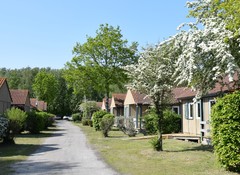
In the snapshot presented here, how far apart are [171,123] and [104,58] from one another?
20.9 m

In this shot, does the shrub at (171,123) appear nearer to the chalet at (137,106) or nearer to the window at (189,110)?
the window at (189,110)

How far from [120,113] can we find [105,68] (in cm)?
839

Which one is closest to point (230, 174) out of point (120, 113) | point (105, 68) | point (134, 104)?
point (134, 104)

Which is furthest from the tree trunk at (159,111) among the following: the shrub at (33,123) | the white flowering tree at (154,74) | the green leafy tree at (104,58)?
the green leafy tree at (104,58)

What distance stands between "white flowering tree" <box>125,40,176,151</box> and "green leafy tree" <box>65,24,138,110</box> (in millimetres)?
29315

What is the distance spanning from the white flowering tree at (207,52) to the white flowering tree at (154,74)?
3.64m

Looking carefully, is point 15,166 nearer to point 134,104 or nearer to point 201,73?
point 201,73

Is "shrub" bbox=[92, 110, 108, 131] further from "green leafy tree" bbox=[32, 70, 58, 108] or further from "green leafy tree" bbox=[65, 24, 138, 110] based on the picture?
"green leafy tree" bbox=[32, 70, 58, 108]

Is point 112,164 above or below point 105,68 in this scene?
below

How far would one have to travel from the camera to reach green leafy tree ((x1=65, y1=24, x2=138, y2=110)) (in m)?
46.5

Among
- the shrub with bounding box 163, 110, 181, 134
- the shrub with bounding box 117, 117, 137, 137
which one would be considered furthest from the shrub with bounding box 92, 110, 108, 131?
the shrub with bounding box 163, 110, 181, 134

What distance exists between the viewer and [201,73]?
11.4 metres

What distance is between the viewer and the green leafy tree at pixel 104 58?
4650cm

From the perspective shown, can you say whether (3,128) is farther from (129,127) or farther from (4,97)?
(4,97)
